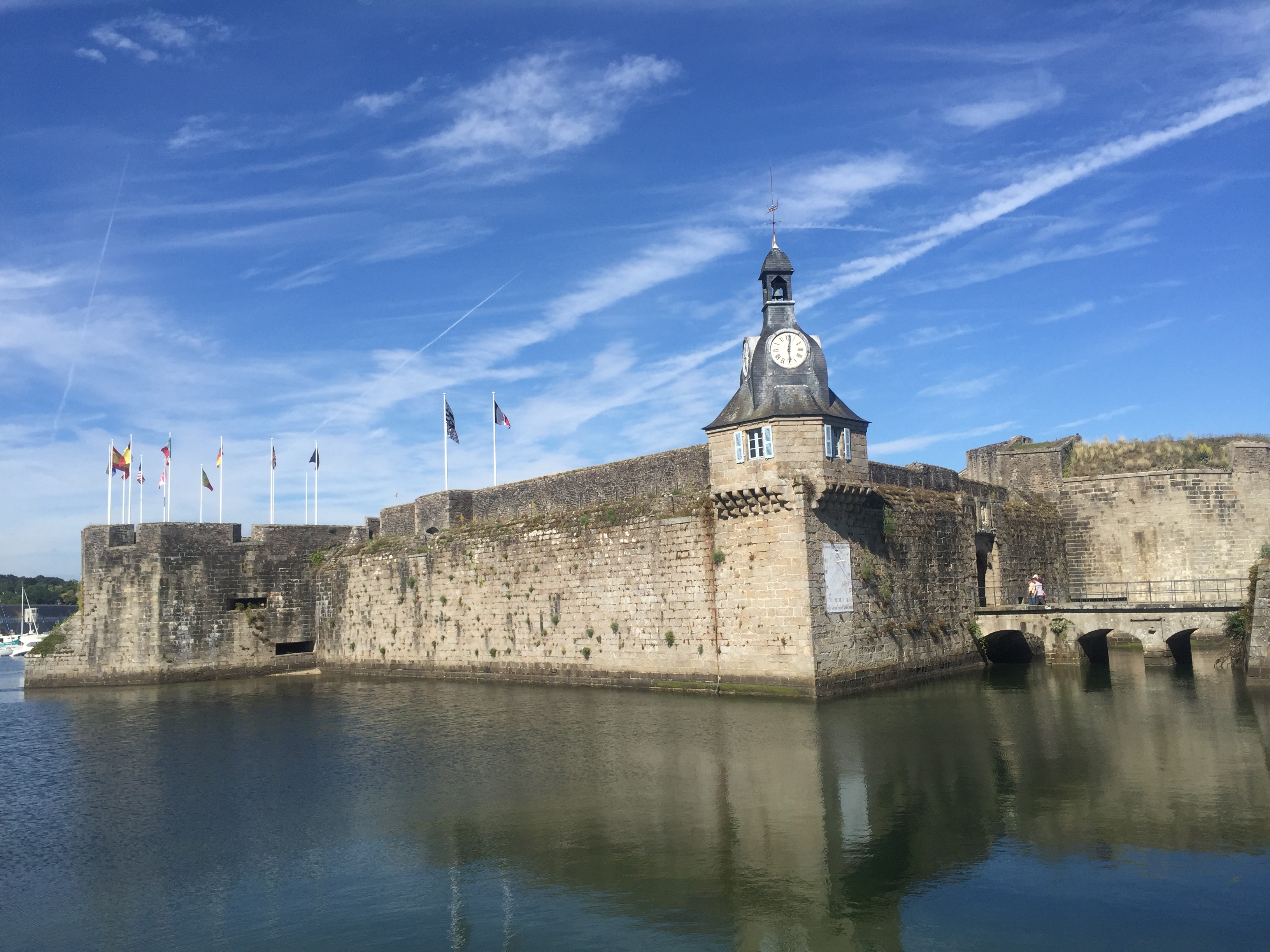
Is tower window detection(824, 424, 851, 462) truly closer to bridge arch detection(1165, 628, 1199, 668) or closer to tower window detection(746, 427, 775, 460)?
tower window detection(746, 427, 775, 460)

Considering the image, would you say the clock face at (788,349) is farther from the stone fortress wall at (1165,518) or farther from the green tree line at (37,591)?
the green tree line at (37,591)

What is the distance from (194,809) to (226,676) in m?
21.9

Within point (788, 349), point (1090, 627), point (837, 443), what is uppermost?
point (788, 349)

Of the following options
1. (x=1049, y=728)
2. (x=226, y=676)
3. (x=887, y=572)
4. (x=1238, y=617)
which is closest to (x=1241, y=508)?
(x=1238, y=617)

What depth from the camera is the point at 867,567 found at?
21.2 m

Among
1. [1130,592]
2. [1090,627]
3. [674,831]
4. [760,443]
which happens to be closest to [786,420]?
[760,443]

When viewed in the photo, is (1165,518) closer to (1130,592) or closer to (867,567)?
(1130,592)

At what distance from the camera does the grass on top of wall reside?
29656 mm

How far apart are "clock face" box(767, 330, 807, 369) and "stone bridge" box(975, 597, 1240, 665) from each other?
964 centimetres

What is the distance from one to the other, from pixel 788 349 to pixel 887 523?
4.84m

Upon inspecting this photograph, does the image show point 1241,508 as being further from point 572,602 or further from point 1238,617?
point 572,602

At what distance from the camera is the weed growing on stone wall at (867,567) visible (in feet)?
69.1

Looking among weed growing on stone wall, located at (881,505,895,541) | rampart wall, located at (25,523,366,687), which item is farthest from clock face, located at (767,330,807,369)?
rampart wall, located at (25,523,366,687)

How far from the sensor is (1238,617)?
2038 centimetres
